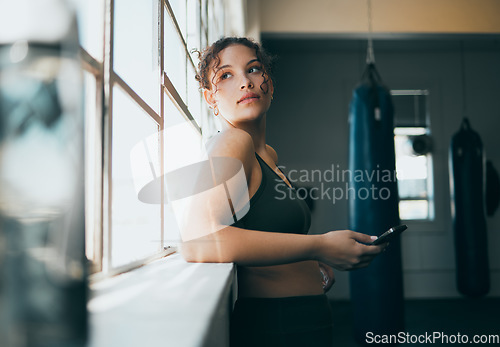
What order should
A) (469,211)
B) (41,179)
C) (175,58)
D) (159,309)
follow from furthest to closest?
(469,211)
(175,58)
(159,309)
(41,179)

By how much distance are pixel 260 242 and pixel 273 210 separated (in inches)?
4.7

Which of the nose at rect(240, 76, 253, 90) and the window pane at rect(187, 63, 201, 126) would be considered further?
the window pane at rect(187, 63, 201, 126)

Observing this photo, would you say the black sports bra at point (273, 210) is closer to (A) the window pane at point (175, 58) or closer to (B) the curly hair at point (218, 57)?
(B) the curly hair at point (218, 57)

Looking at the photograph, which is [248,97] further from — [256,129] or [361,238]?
[361,238]

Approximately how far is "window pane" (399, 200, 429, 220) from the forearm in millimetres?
4396

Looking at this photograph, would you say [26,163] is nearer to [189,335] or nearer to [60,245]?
[60,245]

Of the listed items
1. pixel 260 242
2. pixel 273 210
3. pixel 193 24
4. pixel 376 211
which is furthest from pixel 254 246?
pixel 376 211

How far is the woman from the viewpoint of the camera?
652 mm

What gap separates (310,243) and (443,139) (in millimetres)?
4655

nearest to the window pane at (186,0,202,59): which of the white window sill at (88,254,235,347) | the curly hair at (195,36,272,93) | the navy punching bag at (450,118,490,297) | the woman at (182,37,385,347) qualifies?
the curly hair at (195,36,272,93)

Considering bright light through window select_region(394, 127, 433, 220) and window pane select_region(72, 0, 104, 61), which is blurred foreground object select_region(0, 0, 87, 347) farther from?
bright light through window select_region(394, 127, 433, 220)

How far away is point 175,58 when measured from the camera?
1.30 meters

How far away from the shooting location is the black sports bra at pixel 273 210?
0.75 m

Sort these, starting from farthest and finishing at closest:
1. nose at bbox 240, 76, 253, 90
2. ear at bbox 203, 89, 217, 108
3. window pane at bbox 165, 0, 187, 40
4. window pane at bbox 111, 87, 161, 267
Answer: window pane at bbox 165, 0, 187, 40
ear at bbox 203, 89, 217, 108
nose at bbox 240, 76, 253, 90
window pane at bbox 111, 87, 161, 267
